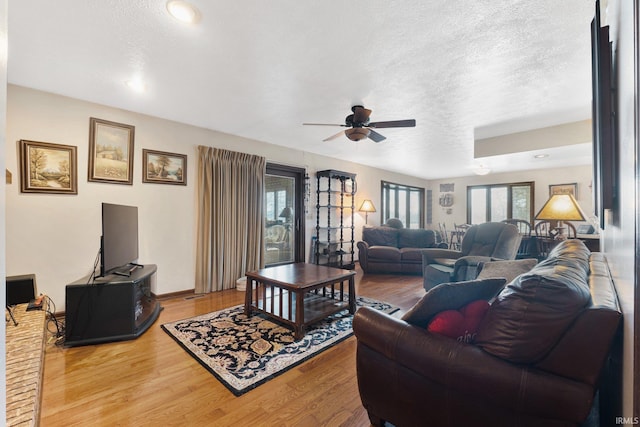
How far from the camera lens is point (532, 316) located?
106cm

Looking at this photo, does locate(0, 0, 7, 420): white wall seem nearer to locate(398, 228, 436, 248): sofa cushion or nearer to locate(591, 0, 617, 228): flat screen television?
locate(591, 0, 617, 228): flat screen television

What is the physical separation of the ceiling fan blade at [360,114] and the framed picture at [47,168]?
314 centimetres

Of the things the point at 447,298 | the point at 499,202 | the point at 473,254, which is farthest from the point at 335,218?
the point at 499,202

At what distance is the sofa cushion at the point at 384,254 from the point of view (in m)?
5.33

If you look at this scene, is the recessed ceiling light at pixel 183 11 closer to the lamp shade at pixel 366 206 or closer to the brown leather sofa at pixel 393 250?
the brown leather sofa at pixel 393 250

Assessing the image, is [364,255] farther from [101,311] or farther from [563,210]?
[101,311]

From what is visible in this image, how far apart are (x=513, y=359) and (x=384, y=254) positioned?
4.32 meters

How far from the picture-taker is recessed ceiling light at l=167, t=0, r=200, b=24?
1.64m

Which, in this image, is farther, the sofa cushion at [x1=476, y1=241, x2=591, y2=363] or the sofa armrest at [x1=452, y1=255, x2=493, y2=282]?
the sofa armrest at [x1=452, y1=255, x2=493, y2=282]

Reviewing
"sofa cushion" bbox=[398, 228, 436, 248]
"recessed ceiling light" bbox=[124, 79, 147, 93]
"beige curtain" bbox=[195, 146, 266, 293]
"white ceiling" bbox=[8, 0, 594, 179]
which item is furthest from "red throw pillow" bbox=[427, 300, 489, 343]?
"sofa cushion" bbox=[398, 228, 436, 248]

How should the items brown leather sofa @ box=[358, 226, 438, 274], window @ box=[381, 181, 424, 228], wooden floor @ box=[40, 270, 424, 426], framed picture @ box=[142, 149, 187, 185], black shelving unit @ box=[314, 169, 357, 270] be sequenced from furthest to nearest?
window @ box=[381, 181, 424, 228], black shelving unit @ box=[314, 169, 357, 270], brown leather sofa @ box=[358, 226, 438, 274], framed picture @ box=[142, 149, 187, 185], wooden floor @ box=[40, 270, 424, 426]

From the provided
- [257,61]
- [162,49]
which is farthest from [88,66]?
[257,61]

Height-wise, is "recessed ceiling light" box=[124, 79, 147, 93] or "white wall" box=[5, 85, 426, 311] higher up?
"recessed ceiling light" box=[124, 79, 147, 93]

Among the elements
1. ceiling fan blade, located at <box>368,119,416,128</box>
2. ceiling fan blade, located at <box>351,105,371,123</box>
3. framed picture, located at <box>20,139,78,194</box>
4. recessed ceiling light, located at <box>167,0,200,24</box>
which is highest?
recessed ceiling light, located at <box>167,0,200,24</box>
